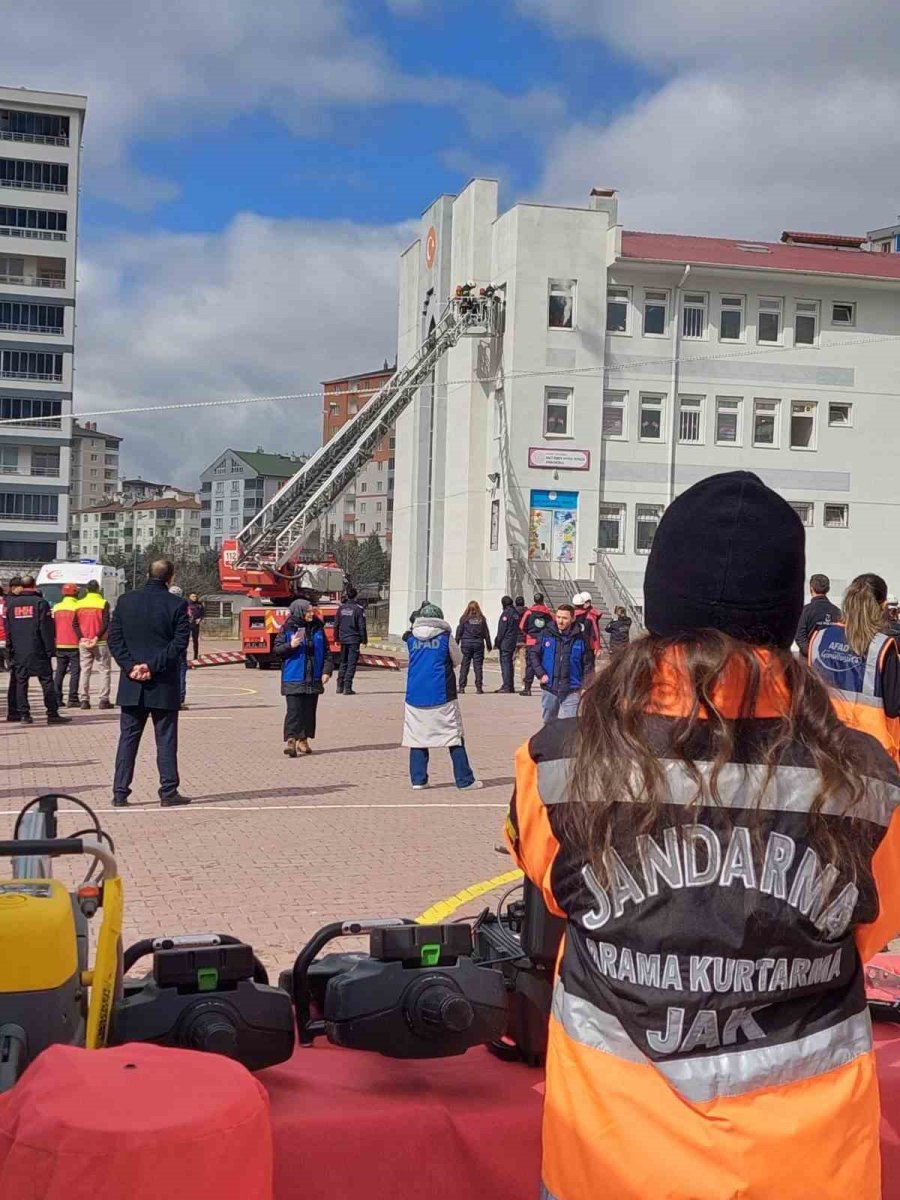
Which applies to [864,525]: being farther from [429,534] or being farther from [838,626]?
[838,626]

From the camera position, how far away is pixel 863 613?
6.93 m

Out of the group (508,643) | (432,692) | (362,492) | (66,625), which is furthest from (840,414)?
(362,492)

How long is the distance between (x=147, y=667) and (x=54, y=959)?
747 centimetres

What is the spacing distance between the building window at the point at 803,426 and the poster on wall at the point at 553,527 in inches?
322

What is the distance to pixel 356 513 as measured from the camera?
420 ft

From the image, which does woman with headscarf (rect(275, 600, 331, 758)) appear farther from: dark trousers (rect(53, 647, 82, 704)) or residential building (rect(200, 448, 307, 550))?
residential building (rect(200, 448, 307, 550))

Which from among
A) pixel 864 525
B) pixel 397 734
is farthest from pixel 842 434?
pixel 397 734

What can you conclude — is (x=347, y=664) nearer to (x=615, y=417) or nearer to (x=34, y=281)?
(x=615, y=417)

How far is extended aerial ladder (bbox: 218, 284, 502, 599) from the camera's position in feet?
120

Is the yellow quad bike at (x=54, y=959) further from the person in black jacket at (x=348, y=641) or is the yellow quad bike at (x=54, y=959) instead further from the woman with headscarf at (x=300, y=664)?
the person in black jacket at (x=348, y=641)

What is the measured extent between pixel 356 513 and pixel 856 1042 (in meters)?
127

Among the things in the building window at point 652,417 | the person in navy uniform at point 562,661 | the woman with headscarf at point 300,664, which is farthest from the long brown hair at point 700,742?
the building window at point 652,417

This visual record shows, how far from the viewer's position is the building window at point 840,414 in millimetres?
43219

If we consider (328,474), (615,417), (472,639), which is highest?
(615,417)
